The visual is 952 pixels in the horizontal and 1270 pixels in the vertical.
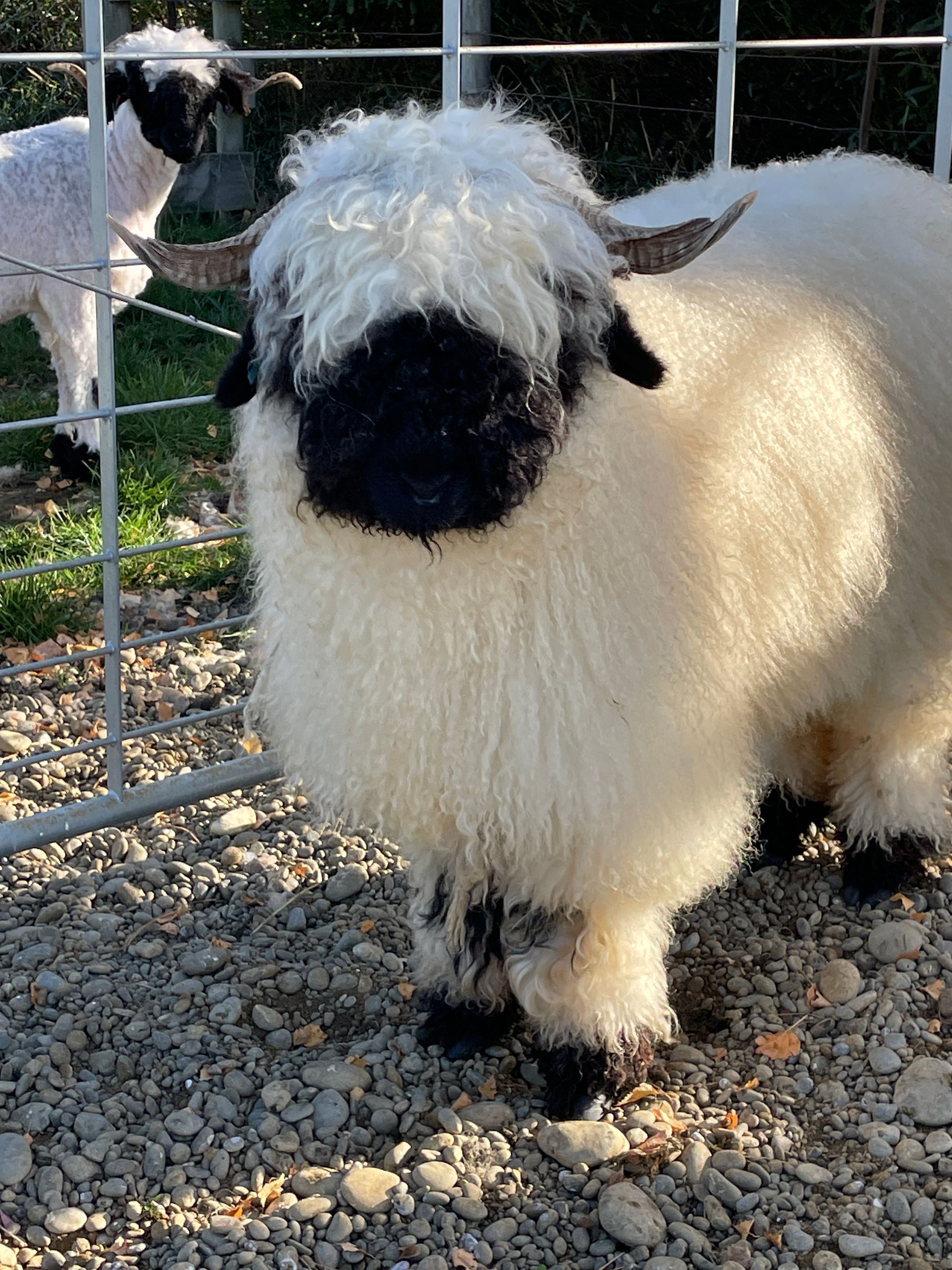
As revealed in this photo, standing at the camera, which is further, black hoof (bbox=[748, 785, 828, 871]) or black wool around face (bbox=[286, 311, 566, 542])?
black hoof (bbox=[748, 785, 828, 871])

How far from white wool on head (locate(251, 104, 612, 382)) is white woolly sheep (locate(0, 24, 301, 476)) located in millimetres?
4133

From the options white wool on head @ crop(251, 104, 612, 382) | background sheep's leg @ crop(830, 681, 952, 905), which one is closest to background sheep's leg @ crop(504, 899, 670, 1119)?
background sheep's leg @ crop(830, 681, 952, 905)

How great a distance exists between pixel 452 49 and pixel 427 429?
6.21ft

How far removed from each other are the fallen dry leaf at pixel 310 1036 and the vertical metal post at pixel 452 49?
91.6 inches

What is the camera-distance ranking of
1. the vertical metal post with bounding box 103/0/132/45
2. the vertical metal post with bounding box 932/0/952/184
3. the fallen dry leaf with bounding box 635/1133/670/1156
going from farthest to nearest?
the vertical metal post with bounding box 103/0/132/45, the vertical metal post with bounding box 932/0/952/184, the fallen dry leaf with bounding box 635/1133/670/1156

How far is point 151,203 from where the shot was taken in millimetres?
7078

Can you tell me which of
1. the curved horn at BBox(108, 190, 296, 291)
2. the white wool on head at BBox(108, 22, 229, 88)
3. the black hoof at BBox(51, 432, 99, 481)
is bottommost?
the black hoof at BBox(51, 432, 99, 481)

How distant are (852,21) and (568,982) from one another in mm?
7331

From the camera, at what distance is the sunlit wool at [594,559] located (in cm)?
238

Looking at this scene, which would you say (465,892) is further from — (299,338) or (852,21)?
(852,21)

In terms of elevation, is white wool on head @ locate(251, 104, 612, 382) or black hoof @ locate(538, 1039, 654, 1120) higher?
white wool on head @ locate(251, 104, 612, 382)

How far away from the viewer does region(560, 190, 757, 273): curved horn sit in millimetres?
2531

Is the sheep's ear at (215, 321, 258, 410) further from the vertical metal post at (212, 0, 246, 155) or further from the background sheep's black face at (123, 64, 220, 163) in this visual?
the vertical metal post at (212, 0, 246, 155)

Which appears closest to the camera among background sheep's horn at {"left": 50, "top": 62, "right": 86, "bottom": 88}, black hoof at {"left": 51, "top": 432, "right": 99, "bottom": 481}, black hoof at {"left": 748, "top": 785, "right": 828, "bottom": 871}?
black hoof at {"left": 748, "top": 785, "right": 828, "bottom": 871}
